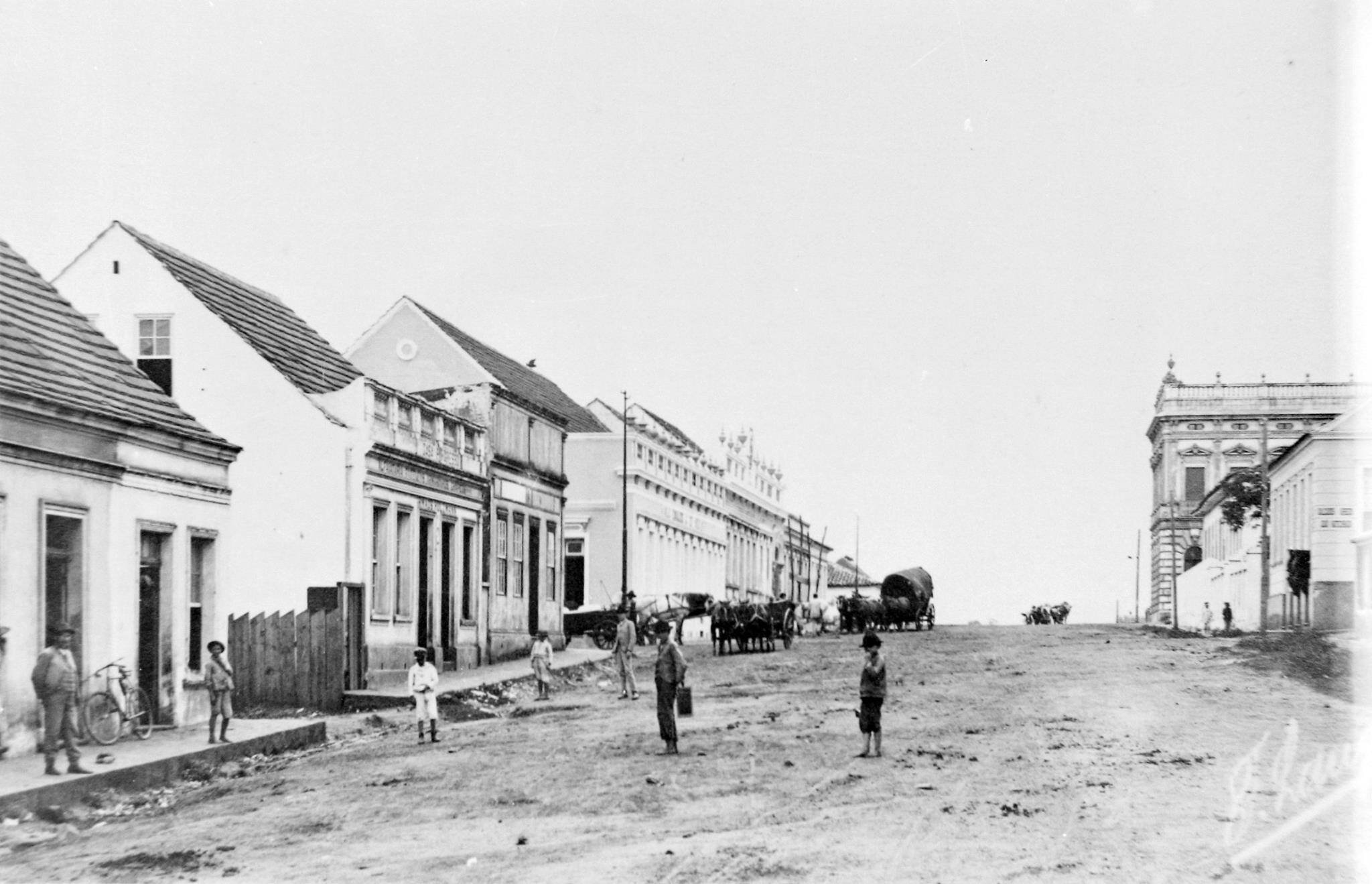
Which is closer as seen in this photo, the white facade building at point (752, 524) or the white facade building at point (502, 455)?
the white facade building at point (502, 455)

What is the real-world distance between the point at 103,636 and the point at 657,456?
4644 centimetres

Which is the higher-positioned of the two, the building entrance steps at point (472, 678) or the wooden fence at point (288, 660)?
the wooden fence at point (288, 660)

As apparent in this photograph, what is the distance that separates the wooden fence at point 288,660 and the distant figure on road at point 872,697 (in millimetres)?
10848

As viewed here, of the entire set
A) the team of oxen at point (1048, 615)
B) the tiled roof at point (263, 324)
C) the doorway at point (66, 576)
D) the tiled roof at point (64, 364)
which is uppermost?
the tiled roof at point (263, 324)

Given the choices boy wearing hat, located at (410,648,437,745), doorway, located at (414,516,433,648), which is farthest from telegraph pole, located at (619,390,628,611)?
boy wearing hat, located at (410,648,437,745)

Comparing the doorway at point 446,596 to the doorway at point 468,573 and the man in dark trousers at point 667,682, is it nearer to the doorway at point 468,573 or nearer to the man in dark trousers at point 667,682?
the doorway at point 468,573

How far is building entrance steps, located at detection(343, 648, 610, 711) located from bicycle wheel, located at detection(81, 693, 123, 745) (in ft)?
25.1

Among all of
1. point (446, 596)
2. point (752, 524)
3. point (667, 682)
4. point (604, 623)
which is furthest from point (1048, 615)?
point (667, 682)

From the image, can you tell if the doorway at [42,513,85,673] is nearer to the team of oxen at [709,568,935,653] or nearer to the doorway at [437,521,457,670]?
the doorway at [437,521,457,670]

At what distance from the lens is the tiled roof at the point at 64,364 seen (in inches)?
749

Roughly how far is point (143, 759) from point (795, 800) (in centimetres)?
708

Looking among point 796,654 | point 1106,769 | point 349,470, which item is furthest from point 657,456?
point 1106,769

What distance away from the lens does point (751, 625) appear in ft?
140

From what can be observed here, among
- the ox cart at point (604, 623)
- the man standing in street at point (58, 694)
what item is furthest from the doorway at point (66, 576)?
the ox cart at point (604, 623)
